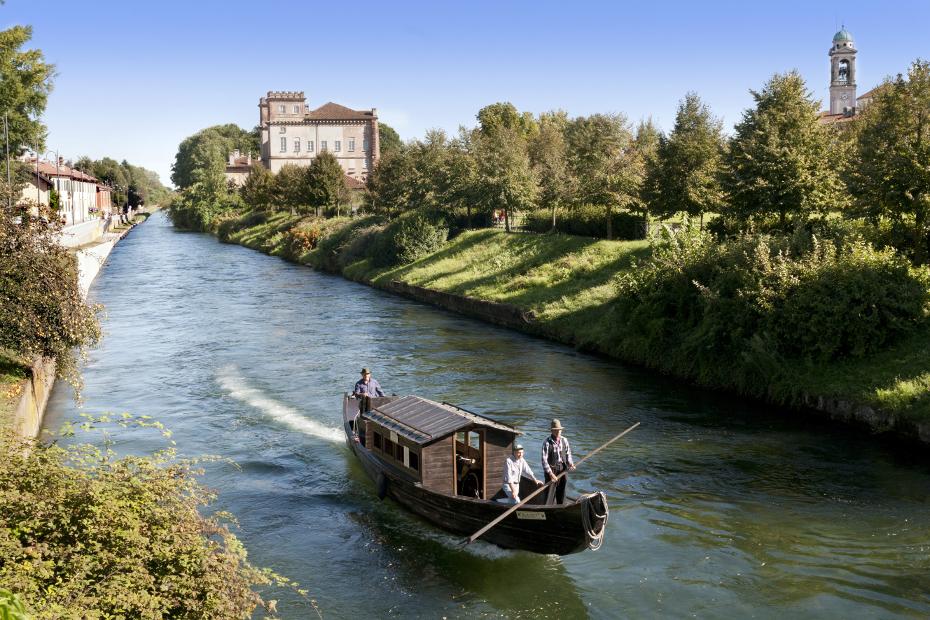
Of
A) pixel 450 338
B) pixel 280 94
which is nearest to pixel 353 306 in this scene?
pixel 450 338

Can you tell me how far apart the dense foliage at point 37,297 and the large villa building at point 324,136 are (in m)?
118

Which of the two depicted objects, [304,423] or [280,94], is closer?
[304,423]

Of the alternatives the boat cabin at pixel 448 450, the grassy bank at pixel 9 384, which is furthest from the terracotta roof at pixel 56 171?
the boat cabin at pixel 448 450

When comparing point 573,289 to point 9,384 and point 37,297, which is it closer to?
point 37,297

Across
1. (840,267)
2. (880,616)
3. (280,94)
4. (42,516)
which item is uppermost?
(280,94)

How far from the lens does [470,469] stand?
58.4ft

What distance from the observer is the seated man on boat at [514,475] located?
16272 mm

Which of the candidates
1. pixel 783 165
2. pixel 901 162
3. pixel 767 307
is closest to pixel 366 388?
pixel 767 307

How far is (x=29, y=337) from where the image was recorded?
22.5 meters

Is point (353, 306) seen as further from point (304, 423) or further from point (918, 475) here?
point (918, 475)

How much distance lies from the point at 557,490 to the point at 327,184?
250ft

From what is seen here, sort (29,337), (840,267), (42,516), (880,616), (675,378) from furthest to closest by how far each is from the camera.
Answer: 1. (675,378)
2. (840,267)
3. (29,337)
4. (880,616)
5. (42,516)

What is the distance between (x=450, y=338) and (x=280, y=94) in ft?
374

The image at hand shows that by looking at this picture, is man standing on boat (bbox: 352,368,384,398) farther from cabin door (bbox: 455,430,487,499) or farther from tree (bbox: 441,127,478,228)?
tree (bbox: 441,127,478,228)
